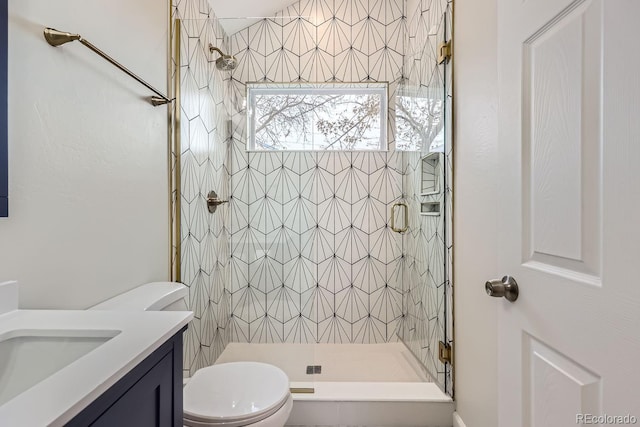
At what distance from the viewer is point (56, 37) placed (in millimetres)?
979

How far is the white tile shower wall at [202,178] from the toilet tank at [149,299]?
0.37 metres

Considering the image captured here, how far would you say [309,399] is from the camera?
1.71m

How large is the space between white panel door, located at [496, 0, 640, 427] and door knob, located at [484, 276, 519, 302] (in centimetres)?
2

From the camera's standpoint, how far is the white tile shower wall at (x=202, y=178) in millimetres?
1854

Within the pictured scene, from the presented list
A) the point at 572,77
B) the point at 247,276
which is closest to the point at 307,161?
the point at 247,276

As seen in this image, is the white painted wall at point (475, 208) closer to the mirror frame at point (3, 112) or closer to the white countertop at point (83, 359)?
the white countertop at point (83, 359)

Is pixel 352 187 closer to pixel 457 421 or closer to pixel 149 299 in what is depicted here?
pixel 457 421

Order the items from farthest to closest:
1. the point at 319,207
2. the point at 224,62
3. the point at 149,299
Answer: the point at 319,207 → the point at 224,62 → the point at 149,299

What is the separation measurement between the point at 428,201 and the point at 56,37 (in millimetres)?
1830

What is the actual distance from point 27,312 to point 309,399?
1283mm

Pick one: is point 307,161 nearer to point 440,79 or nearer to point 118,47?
point 440,79

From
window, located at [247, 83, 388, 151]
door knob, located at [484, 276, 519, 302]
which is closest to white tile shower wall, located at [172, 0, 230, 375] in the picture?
window, located at [247, 83, 388, 151]

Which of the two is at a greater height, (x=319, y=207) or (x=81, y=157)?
(x=81, y=157)

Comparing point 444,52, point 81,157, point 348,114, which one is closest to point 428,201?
point 444,52
